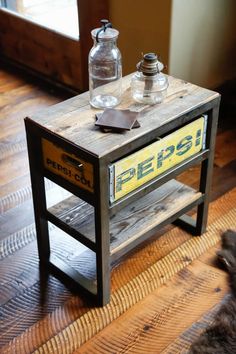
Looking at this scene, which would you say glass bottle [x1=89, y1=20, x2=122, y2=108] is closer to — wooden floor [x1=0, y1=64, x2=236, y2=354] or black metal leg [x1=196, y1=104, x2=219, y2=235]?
black metal leg [x1=196, y1=104, x2=219, y2=235]

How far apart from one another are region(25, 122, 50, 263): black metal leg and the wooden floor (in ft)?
0.26

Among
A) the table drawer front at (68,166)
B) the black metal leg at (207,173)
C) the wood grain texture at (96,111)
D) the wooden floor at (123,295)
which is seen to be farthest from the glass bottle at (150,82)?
the wooden floor at (123,295)

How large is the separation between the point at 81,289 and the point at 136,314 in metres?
0.18

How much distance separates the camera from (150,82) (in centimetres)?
146

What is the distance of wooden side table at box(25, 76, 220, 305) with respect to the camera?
4.28 ft

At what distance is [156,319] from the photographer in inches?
58.1

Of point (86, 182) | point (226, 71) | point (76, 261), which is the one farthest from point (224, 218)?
point (226, 71)

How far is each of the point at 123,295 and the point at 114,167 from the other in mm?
448

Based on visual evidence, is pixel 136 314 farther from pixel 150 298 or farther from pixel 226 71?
pixel 226 71

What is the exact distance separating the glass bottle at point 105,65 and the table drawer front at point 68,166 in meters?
0.18

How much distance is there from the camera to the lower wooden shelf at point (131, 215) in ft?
4.90

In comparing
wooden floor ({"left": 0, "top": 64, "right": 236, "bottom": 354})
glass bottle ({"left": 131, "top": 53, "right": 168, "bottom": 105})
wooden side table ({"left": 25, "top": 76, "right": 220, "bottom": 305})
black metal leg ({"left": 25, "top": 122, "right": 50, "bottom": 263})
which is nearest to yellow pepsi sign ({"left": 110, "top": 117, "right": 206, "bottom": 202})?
wooden side table ({"left": 25, "top": 76, "right": 220, "bottom": 305})

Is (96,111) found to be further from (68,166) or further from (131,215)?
(131,215)

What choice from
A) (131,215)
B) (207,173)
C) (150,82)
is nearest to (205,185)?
(207,173)
